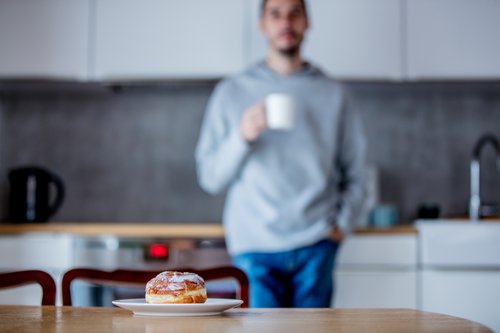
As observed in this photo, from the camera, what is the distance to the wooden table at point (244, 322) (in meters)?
1.01

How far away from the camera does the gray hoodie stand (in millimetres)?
2344

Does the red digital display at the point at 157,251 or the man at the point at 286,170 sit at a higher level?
the man at the point at 286,170

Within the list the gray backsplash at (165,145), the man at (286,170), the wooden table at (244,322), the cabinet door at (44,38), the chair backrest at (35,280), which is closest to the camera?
the wooden table at (244,322)

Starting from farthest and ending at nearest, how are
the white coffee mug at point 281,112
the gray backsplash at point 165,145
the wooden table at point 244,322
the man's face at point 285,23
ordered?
the gray backsplash at point 165,145
the man's face at point 285,23
the white coffee mug at point 281,112
the wooden table at point 244,322

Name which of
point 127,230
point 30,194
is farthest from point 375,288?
point 30,194

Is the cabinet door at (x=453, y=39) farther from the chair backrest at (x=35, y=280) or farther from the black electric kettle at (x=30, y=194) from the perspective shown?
the chair backrest at (x=35, y=280)

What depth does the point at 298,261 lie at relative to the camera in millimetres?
2320

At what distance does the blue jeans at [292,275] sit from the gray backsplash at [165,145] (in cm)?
143

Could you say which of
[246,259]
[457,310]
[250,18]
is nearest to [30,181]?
[250,18]

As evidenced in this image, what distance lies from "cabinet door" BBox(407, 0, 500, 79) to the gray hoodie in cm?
102

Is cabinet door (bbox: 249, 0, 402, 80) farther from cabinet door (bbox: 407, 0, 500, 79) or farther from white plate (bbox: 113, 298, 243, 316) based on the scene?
white plate (bbox: 113, 298, 243, 316)

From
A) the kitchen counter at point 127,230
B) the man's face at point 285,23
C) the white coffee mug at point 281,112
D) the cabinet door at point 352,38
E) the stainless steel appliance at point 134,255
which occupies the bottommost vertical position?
the stainless steel appliance at point 134,255

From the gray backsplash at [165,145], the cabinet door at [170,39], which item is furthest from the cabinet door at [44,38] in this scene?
the gray backsplash at [165,145]

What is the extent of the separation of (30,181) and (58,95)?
57cm
